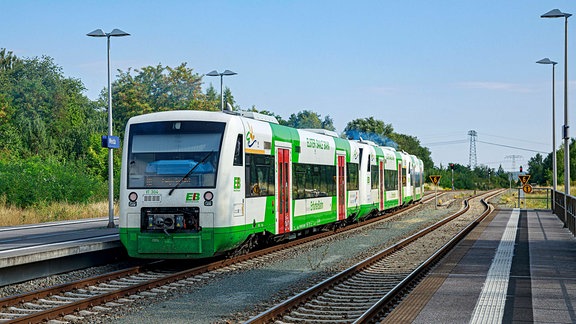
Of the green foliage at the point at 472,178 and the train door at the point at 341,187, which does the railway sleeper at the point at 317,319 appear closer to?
the train door at the point at 341,187

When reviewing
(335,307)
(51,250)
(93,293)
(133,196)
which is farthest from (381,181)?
(335,307)

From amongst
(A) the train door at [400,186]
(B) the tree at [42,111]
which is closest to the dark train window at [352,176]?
(A) the train door at [400,186]

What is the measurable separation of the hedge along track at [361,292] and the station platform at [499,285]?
0.28 m

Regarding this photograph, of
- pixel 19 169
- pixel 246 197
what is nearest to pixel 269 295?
pixel 246 197

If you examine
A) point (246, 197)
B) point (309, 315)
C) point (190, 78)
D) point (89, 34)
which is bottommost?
point (309, 315)

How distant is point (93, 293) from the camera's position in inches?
508

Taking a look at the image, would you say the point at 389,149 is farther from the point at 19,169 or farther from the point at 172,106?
the point at 172,106

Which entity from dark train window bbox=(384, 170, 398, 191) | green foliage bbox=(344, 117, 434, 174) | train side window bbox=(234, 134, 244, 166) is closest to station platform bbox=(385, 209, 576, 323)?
train side window bbox=(234, 134, 244, 166)

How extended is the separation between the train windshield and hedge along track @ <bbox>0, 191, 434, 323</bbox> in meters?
1.81

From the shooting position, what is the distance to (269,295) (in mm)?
12820

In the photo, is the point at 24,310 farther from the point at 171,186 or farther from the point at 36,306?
the point at 171,186

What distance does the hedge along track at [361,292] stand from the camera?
1079 cm

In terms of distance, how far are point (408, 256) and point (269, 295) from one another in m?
6.97

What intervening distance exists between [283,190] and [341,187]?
6474mm
